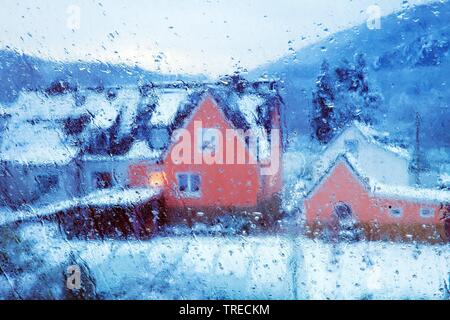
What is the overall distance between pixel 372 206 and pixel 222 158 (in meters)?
0.46

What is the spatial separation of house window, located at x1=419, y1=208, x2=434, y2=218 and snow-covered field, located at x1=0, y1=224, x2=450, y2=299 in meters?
0.10

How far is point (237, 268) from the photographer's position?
4.76 ft

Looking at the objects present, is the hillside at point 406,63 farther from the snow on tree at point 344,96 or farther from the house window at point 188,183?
the house window at point 188,183

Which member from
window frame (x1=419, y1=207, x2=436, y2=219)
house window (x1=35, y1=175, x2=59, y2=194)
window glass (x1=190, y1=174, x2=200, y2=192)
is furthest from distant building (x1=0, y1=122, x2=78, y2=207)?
window frame (x1=419, y1=207, x2=436, y2=219)

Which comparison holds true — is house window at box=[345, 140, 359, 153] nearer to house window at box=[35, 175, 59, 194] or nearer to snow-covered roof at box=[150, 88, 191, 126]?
snow-covered roof at box=[150, 88, 191, 126]

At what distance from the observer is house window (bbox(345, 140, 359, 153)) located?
1398 millimetres

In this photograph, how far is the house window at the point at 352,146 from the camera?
1398 millimetres

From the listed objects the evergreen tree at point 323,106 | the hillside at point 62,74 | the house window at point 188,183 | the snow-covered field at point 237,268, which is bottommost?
the snow-covered field at point 237,268

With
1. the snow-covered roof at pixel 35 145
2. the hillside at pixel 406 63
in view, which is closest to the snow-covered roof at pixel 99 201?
the snow-covered roof at pixel 35 145

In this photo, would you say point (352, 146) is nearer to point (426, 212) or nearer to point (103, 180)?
point (426, 212)

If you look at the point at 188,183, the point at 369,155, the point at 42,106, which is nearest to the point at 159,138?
the point at 188,183
